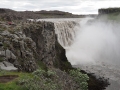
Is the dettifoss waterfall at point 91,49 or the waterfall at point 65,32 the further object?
the waterfall at point 65,32

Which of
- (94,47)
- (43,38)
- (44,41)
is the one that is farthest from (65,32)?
(43,38)

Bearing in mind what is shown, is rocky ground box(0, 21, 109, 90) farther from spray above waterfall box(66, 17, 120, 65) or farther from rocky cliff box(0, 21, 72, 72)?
spray above waterfall box(66, 17, 120, 65)

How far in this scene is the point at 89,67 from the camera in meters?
57.2

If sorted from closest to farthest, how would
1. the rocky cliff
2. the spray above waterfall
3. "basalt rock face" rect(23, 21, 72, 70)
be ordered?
1. the rocky cliff
2. "basalt rock face" rect(23, 21, 72, 70)
3. the spray above waterfall

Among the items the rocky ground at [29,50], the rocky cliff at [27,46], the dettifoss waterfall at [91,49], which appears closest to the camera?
the rocky ground at [29,50]

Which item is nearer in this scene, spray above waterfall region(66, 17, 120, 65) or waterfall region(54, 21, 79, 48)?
waterfall region(54, 21, 79, 48)

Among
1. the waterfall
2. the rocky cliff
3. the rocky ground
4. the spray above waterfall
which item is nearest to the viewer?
the rocky ground

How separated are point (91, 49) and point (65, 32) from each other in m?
14.9

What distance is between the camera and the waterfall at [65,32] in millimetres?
63103

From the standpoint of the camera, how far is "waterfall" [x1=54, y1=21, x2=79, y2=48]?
207 ft

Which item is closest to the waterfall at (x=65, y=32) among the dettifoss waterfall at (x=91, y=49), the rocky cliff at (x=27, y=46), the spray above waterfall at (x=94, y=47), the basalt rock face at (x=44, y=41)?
the dettifoss waterfall at (x=91, y=49)

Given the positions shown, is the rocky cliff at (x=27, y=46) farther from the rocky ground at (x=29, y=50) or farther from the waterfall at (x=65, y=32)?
the waterfall at (x=65, y=32)

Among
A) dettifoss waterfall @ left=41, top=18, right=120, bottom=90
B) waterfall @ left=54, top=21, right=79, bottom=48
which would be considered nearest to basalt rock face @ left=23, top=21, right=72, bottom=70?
dettifoss waterfall @ left=41, top=18, right=120, bottom=90

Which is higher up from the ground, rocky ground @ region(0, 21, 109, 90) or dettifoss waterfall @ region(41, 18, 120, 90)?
rocky ground @ region(0, 21, 109, 90)
